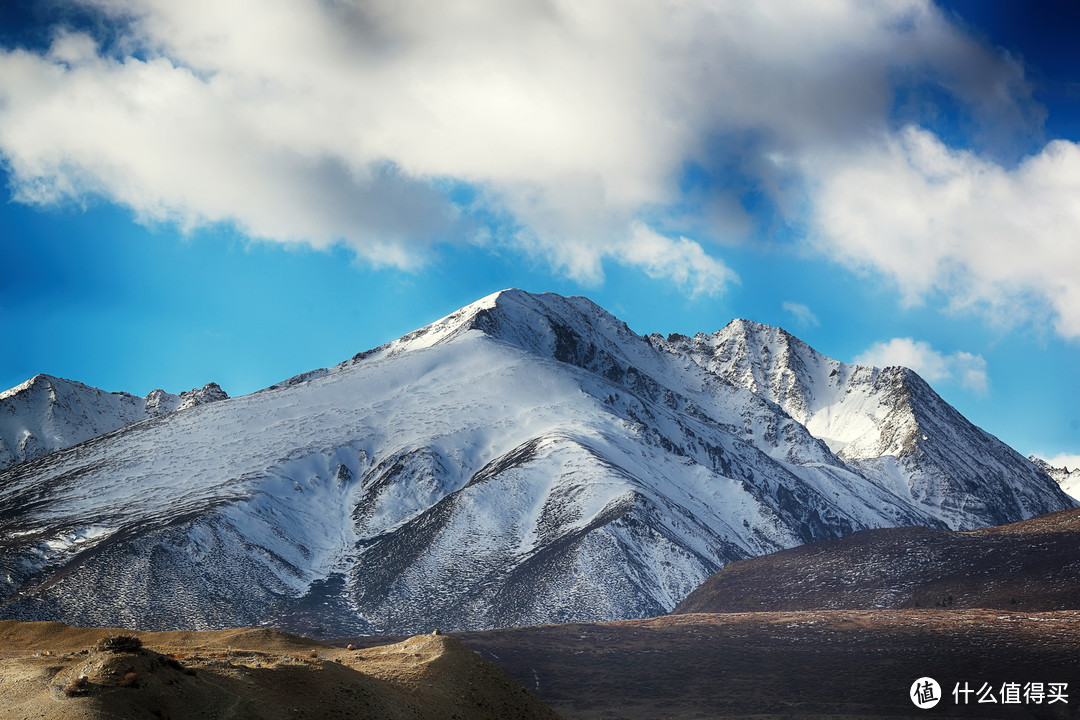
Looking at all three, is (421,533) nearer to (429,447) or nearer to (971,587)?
(429,447)

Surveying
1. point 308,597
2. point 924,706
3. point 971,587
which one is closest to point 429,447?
point 308,597

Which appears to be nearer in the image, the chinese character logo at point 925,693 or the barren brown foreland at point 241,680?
the barren brown foreland at point 241,680

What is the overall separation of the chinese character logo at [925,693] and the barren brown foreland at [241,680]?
2688 cm

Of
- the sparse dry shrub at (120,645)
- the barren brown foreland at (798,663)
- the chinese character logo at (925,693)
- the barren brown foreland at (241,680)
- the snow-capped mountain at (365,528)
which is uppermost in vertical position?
the snow-capped mountain at (365,528)

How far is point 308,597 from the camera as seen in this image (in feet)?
445

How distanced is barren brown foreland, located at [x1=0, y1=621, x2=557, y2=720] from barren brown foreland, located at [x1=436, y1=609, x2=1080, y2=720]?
21.9m

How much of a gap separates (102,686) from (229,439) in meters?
168

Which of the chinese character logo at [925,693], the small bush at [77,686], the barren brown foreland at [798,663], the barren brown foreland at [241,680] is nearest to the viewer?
the small bush at [77,686]

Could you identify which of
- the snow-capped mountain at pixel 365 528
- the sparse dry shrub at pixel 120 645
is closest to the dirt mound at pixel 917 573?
the snow-capped mountain at pixel 365 528

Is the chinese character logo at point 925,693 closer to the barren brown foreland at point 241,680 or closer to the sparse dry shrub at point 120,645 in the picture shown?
the barren brown foreland at point 241,680

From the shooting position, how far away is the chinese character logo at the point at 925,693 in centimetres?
5953

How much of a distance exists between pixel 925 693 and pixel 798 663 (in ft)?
34.9

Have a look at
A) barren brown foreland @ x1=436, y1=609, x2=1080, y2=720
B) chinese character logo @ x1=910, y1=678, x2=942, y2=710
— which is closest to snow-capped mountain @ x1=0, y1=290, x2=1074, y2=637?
barren brown foreland @ x1=436, y1=609, x2=1080, y2=720

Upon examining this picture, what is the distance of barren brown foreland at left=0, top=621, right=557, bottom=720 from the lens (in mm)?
30297
